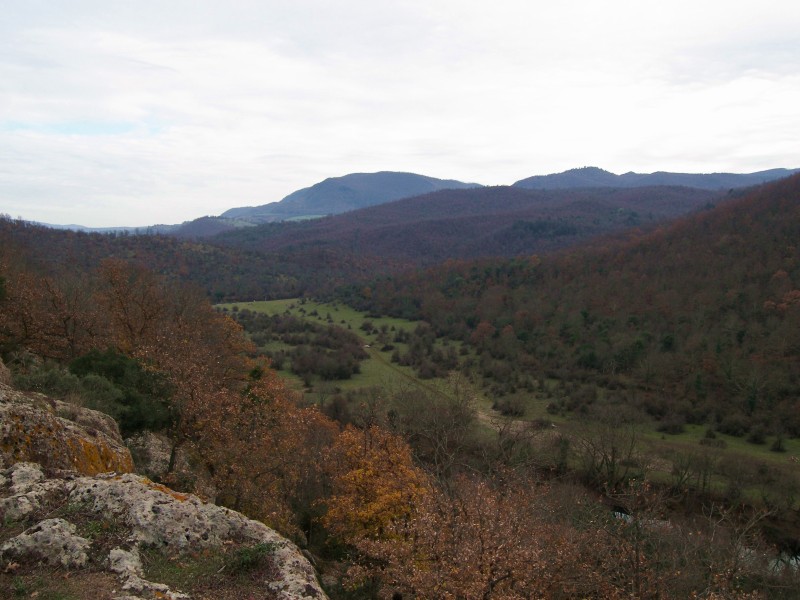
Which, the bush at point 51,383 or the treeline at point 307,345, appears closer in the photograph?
the bush at point 51,383

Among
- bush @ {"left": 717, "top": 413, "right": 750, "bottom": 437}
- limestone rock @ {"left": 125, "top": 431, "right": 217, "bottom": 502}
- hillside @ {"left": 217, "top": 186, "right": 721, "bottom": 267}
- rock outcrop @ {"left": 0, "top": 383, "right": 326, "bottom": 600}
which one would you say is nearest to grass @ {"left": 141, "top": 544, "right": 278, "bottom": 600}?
rock outcrop @ {"left": 0, "top": 383, "right": 326, "bottom": 600}

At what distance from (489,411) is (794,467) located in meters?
23.9

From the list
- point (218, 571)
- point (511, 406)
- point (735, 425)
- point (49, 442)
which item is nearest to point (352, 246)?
point (511, 406)

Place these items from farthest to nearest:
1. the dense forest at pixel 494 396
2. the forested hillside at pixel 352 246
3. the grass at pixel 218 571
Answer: the forested hillside at pixel 352 246 → the dense forest at pixel 494 396 → the grass at pixel 218 571

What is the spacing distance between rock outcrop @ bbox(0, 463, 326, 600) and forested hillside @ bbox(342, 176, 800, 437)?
1795 inches

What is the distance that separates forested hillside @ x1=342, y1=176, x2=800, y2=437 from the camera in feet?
157

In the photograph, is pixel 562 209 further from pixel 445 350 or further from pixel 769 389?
pixel 769 389

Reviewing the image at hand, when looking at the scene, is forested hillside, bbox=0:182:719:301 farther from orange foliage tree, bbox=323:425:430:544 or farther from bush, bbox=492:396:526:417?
orange foliage tree, bbox=323:425:430:544

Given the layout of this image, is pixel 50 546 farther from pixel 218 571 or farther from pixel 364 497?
pixel 364 497

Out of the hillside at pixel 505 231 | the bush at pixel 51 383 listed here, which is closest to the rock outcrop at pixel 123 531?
the bush at pixel 51 383

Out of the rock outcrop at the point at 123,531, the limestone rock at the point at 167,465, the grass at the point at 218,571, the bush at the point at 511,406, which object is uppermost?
the rock outcrop at the point at 123,531

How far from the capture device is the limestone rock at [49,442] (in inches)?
394

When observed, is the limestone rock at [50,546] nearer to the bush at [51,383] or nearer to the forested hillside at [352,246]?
the bush at [51,383]

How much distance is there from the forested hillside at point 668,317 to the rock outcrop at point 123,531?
1795 inches
